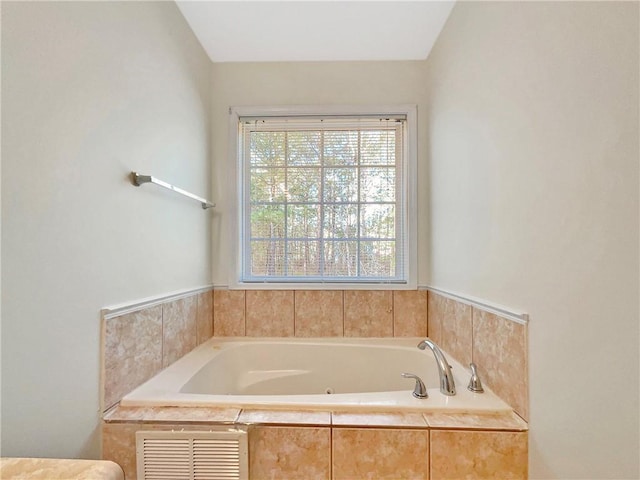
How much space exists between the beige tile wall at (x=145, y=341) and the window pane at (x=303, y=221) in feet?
2.33

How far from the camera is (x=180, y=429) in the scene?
1020 mm

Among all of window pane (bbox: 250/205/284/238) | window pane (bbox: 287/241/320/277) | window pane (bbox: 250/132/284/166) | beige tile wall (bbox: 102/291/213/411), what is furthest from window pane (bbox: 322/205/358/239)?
beige tile wall (bbox: 102/291/213/411)

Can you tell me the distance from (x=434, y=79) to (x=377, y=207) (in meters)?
0.85

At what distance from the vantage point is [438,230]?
5.89ft

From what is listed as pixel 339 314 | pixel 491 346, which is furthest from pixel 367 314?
pixel 491 346

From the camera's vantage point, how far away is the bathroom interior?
72 centimetres

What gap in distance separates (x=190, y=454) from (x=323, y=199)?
1484mm

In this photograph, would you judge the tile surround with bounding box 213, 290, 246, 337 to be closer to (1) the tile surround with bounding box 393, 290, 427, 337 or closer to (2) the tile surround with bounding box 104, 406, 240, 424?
(2) the tile surround with bounding box 104, 406, 240, 424

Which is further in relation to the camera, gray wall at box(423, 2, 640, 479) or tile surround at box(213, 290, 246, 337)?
tile surround at box(213, 290, 246, 337)

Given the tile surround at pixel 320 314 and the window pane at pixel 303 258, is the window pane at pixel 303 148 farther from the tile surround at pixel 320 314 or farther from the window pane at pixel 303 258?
the tile surround at pixel 320 314

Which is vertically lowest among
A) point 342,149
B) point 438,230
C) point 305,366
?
point 305,366

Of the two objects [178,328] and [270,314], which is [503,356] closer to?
[270,314]

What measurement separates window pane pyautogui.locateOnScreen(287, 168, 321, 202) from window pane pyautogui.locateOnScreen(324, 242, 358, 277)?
34 cm

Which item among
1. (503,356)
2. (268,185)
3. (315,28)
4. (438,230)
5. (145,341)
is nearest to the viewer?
(503,356)
